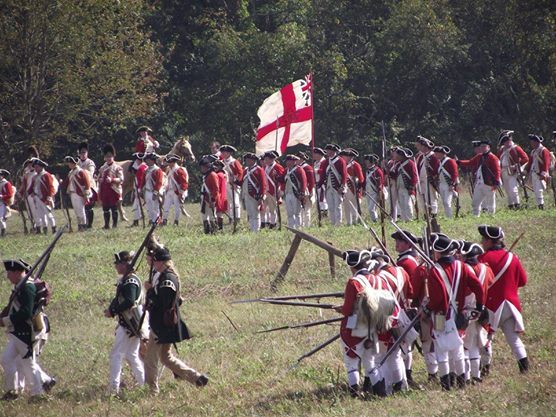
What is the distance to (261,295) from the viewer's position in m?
20.2

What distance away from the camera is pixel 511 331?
14.0 meters

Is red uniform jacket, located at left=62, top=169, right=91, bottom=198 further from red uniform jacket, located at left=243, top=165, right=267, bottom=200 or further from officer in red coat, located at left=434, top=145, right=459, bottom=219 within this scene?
officer in red coat, located at left=434, top=145, right=459, bottom=219

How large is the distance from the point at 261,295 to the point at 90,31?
21.4 metres

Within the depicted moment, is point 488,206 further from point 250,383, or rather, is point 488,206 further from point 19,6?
point 19,6

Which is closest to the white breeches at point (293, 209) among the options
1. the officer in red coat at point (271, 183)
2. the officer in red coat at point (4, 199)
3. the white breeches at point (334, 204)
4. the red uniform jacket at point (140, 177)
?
the officer in red coat at point (271, 183)

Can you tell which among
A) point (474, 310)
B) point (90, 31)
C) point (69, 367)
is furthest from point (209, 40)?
point (474, 310)

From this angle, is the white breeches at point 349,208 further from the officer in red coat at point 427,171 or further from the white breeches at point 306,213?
the officer in red coat at point 427,171

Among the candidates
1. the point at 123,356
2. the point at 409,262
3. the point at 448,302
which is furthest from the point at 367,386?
the point at 123,356

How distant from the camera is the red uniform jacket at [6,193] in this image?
31.8 metres

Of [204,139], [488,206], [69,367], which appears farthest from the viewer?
[204,139]

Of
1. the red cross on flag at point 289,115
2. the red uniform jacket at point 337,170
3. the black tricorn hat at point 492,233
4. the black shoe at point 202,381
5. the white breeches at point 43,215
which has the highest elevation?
the red cross on flag at point 289,115

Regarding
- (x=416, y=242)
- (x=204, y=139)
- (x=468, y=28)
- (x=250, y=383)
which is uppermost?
(x=468, y=28)

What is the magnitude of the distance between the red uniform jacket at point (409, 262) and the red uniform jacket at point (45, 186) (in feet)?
58.1

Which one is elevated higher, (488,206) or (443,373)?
(488,206)
